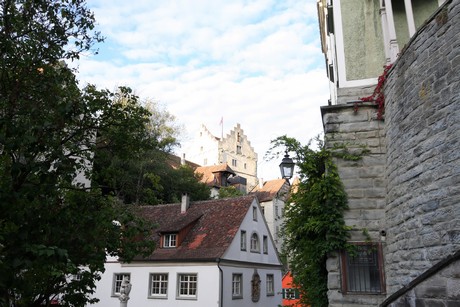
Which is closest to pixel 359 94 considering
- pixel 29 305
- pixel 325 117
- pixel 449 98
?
pixel 325 117

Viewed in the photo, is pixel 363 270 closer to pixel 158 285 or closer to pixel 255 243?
pixel 158 285

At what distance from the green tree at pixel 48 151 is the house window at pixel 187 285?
44.9 ft

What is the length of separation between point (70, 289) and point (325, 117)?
579cm

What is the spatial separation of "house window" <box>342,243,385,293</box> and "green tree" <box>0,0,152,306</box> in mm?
4141

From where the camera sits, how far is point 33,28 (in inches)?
259

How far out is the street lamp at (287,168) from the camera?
884 centimetres

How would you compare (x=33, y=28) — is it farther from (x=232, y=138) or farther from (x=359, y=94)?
(x=232, y=138)

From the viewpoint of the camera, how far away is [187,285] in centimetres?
2116

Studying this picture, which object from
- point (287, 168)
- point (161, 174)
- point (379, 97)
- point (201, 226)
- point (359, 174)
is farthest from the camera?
point (161, 174)

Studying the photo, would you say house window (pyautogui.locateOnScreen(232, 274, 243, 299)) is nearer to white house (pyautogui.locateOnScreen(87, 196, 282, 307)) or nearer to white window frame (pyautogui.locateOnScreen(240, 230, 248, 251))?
white house (pyautogui.locateOnScreen(87, 196, 282, 307))

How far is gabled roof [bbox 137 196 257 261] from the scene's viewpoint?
21.8 metres

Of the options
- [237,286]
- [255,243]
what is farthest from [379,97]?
[255,243]

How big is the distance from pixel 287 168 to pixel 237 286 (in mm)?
15299

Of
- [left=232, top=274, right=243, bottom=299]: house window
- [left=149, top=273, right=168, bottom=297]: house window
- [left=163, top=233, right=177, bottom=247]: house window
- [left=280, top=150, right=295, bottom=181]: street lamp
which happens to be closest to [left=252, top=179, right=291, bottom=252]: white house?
[left=232, top=274, right=243, bottom=299]: house window
